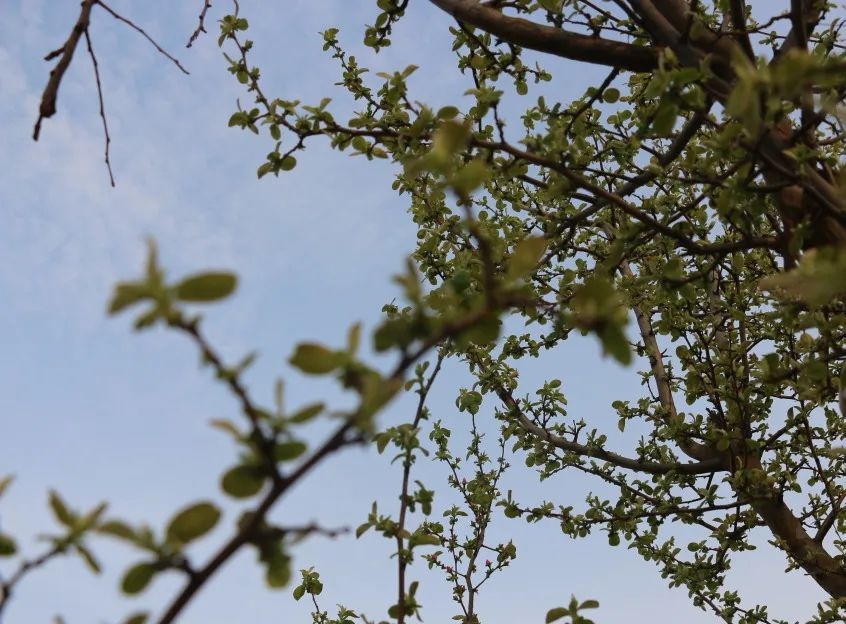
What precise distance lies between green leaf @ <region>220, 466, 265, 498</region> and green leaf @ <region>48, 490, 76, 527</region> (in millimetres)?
300

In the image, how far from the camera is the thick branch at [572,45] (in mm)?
3244

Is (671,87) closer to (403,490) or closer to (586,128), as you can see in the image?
(403,490)

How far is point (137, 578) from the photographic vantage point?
1.00 m

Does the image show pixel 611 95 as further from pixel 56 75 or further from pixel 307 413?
pixel 307 413

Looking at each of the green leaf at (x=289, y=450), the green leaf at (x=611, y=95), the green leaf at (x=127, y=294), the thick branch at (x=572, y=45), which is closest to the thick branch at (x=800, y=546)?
the green leaf at (x=611, y=95)

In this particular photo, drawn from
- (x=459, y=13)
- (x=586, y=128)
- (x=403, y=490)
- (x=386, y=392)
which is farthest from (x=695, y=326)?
(x=386, y=392)

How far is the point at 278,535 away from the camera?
959 millimetres

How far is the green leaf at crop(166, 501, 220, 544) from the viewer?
966 mm

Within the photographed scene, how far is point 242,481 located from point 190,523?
3.5 inches

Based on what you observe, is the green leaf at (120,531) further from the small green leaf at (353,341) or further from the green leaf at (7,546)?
the small green leaf at (353,341)

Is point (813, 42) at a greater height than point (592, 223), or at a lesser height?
greater

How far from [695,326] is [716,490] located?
4.22 feet

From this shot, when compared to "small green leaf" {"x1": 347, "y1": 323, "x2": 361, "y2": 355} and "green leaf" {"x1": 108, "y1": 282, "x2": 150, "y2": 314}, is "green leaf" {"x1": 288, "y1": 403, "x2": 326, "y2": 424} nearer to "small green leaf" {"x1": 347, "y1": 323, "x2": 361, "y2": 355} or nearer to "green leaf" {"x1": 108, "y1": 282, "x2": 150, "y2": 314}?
"small green leaf" {"x1": 347, "y1": 323, "x2": 361, "y2": 355}

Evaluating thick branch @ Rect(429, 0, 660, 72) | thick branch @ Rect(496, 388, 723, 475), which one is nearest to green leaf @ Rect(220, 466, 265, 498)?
thick branch @ Rect(429, 0, 660, 72)
